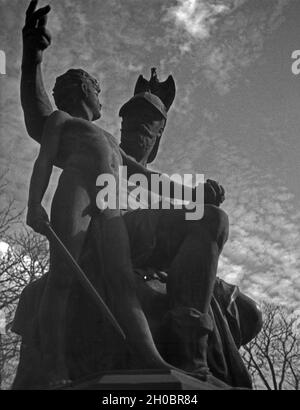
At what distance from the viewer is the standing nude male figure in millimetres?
3779

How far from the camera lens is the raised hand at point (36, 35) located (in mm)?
4918

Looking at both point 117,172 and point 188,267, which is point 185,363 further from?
point 117,172

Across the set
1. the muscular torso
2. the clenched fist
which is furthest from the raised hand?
the clenched fist

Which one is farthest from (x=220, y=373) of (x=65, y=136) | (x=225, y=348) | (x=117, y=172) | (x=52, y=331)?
(x=65, y=136)

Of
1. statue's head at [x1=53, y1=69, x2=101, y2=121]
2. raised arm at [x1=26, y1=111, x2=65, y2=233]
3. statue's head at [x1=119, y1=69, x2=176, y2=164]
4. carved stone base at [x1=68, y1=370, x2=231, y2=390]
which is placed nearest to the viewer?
carved stone base at [x1=68, y1=370, x2=231, y2=390]

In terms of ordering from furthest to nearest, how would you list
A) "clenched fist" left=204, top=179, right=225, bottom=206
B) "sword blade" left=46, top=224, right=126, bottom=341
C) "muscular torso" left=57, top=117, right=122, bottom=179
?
"clenched fist" left=204, top=179, right=225, bottom=206 < "muscular torso" left=57, top=117, right=122, bottom=179 < "sword blade" left=46, top=224, right=126, bottom=341

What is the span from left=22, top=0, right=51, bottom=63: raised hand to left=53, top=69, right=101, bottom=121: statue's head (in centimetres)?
32

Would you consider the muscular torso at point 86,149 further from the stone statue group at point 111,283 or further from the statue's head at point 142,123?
the statue's head at point 142,123

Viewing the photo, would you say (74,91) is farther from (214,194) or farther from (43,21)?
(214,194)

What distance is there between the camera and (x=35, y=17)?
195 inches

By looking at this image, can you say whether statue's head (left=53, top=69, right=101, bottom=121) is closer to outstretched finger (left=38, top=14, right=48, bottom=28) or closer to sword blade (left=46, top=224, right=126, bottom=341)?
outstretched finger (left=38, top=14, right=48, bottom=28)

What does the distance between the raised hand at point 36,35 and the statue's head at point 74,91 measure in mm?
322

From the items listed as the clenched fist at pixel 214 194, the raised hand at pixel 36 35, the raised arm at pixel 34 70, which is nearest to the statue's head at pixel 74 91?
the raised arm at pixel 34 70
